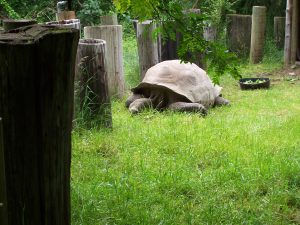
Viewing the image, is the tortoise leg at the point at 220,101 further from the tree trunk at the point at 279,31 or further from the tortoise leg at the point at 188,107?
the tree trunk at the point at 279,31

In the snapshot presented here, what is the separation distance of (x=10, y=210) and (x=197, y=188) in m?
2.01

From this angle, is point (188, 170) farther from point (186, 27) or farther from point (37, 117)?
point (37, 117)

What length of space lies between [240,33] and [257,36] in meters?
0.80

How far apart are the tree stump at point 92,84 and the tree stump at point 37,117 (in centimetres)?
337

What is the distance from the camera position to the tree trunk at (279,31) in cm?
1209

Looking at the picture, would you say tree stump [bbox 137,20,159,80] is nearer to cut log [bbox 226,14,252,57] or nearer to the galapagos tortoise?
the galapagos tortoise

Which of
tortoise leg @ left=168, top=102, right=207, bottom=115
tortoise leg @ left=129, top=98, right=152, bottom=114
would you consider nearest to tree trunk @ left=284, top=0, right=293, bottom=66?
tortoise leg @ left=168, top=102, right=207, bottom=115

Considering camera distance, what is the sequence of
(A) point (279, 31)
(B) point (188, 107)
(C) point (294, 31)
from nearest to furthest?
(B) point (188, 107)
(C) point (294, 31)
(A) point (279, 31)

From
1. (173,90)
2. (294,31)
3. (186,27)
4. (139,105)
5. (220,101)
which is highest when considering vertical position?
(186,27)

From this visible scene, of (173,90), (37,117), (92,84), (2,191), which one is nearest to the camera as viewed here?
(2,191)

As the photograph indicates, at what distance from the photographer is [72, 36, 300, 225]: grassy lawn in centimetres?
342

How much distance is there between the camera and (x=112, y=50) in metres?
7.67

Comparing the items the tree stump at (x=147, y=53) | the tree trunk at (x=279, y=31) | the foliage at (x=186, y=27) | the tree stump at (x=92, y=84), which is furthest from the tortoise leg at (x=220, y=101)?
the tree trunk at (x=279, y=31)

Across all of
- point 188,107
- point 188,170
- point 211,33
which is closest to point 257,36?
point 211,33
